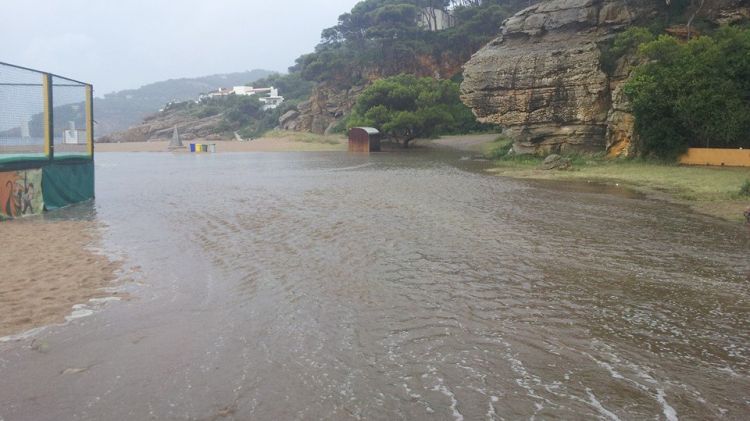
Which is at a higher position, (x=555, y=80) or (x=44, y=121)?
(x=555, y=80)

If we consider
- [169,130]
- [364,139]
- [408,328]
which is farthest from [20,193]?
[169,130]

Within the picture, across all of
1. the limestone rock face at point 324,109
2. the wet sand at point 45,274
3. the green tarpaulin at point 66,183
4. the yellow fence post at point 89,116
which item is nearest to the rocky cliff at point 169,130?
the limestone rock face at point 324,109

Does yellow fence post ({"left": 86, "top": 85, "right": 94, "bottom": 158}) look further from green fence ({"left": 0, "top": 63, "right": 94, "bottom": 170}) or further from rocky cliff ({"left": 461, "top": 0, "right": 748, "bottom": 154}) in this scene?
rocky cliff ({"left": 461, "top": 0, "right": 748, "bottom": 154})

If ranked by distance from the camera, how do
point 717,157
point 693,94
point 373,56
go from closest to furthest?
point 717,157 → point 693,94 → point 373,56

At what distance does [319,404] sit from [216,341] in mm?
1856

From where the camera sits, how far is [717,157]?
25125 mm

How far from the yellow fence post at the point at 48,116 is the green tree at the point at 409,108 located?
3880 centimetres

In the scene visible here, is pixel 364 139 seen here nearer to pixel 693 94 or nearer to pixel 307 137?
pixel 307 137

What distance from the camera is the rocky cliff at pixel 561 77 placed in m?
32.1

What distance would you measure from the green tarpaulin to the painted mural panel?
14.8 inches

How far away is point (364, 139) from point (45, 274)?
4370 centimetres

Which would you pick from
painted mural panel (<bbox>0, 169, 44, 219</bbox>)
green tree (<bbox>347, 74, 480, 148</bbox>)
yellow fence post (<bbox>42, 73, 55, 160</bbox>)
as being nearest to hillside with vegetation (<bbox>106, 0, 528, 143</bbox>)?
green tree (<bbox>347, 74, 480, 148</bbox>)

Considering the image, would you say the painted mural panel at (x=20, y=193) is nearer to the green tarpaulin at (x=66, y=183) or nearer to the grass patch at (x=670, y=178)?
the green tarpaulin at (x=66, y=183)

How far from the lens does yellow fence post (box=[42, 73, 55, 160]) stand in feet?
48.0
